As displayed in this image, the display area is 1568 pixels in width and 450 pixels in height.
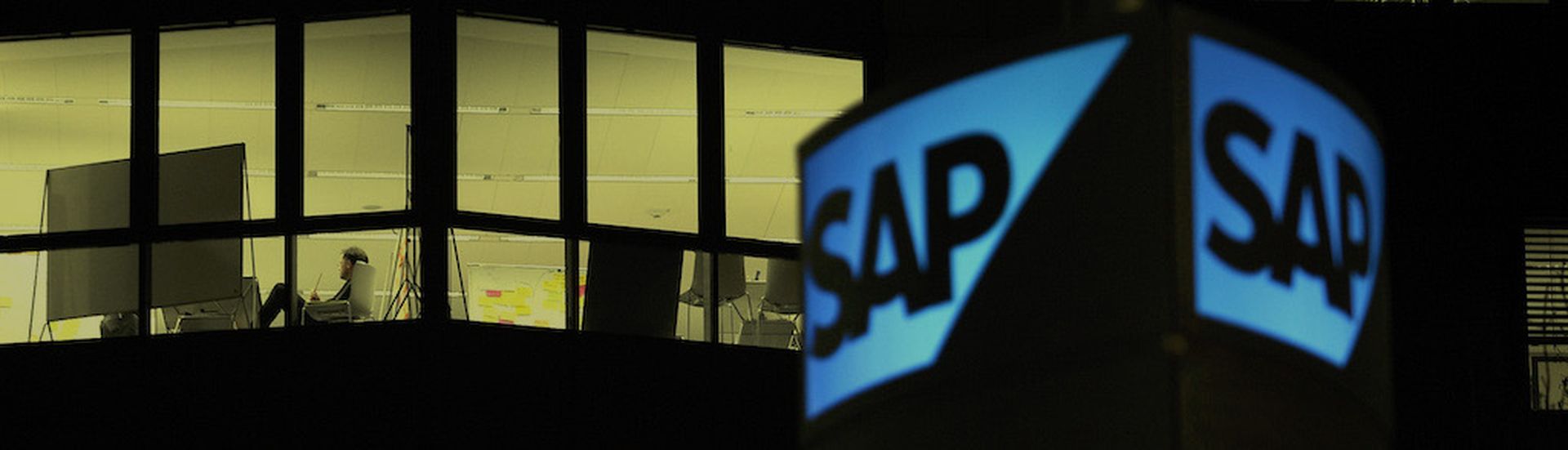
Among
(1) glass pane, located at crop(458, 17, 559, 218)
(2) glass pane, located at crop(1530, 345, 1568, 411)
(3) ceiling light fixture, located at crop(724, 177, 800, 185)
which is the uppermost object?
(1) glass pane, located at crop(458, 17, 559, 218)

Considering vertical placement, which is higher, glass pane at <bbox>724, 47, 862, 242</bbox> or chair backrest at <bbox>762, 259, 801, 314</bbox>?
glass pane at <bbox>724, 47, 862, 242</bbox>

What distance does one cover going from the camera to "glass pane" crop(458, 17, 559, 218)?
15867mm

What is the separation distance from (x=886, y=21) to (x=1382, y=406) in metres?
12.2

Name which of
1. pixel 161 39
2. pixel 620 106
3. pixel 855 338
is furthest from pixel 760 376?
pixel 855 338

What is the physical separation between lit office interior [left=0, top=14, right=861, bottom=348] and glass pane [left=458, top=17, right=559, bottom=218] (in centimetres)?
1

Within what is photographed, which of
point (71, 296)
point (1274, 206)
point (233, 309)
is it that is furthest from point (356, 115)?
point (1274, 206)

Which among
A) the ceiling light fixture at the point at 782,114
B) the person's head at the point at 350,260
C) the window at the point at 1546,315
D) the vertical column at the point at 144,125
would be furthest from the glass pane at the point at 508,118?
the window at the point at 1546,315

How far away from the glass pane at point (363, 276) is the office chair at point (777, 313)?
2435 millimetres

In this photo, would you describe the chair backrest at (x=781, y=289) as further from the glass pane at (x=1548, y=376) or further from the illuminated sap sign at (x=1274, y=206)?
the illuminated sap sign at (x=1274, y=206)

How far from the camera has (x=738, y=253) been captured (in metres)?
16.8

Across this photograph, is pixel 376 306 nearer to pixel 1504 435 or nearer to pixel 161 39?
pixel 161 39

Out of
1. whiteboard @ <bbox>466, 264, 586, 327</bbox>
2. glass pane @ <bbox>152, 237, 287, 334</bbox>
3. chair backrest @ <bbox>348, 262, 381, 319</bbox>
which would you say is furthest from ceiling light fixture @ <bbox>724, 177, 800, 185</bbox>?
glass pane @ <bbox>152, 237, 287, 334</bbox>

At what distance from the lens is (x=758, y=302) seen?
54.9 feet

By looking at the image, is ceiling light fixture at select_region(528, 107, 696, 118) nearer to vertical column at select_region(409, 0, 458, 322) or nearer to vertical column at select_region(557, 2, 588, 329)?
vertical column at select_region(557, 2, 588, 329)
